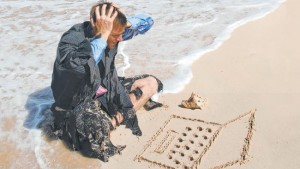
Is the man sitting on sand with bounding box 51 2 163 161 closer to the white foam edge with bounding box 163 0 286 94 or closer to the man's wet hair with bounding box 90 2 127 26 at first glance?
the man's wet hair with bounding box 90 2 127 26

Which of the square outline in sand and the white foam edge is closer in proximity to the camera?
the square outline in sand

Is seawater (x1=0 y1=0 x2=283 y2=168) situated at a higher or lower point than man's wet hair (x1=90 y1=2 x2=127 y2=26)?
lower

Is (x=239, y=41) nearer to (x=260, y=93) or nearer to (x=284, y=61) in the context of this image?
(x=284, y=61)

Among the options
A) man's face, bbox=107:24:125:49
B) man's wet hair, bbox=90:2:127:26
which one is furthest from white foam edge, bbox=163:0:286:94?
man's wet hair, bbox=90:2:127:26

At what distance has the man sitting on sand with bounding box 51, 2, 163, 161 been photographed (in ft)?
10.9

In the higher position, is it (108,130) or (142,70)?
(108,130)

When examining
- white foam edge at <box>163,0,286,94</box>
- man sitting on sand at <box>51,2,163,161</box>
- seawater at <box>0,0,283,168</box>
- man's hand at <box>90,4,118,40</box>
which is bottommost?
seawater at <box>0,0,283,168</box>

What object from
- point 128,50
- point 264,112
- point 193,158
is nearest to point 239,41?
point 128,50

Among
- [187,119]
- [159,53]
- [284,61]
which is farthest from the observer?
[159,53]

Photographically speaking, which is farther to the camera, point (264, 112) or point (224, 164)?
point (264, 112)

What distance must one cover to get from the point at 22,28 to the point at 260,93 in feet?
14.8

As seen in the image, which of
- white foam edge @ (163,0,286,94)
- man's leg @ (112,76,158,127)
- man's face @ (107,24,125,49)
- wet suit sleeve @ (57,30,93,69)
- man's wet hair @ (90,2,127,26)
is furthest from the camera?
white foam edge @ (163,0,286,94)

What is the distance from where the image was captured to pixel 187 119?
419 centimetres

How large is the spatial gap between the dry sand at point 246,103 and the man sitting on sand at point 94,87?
209 mm
